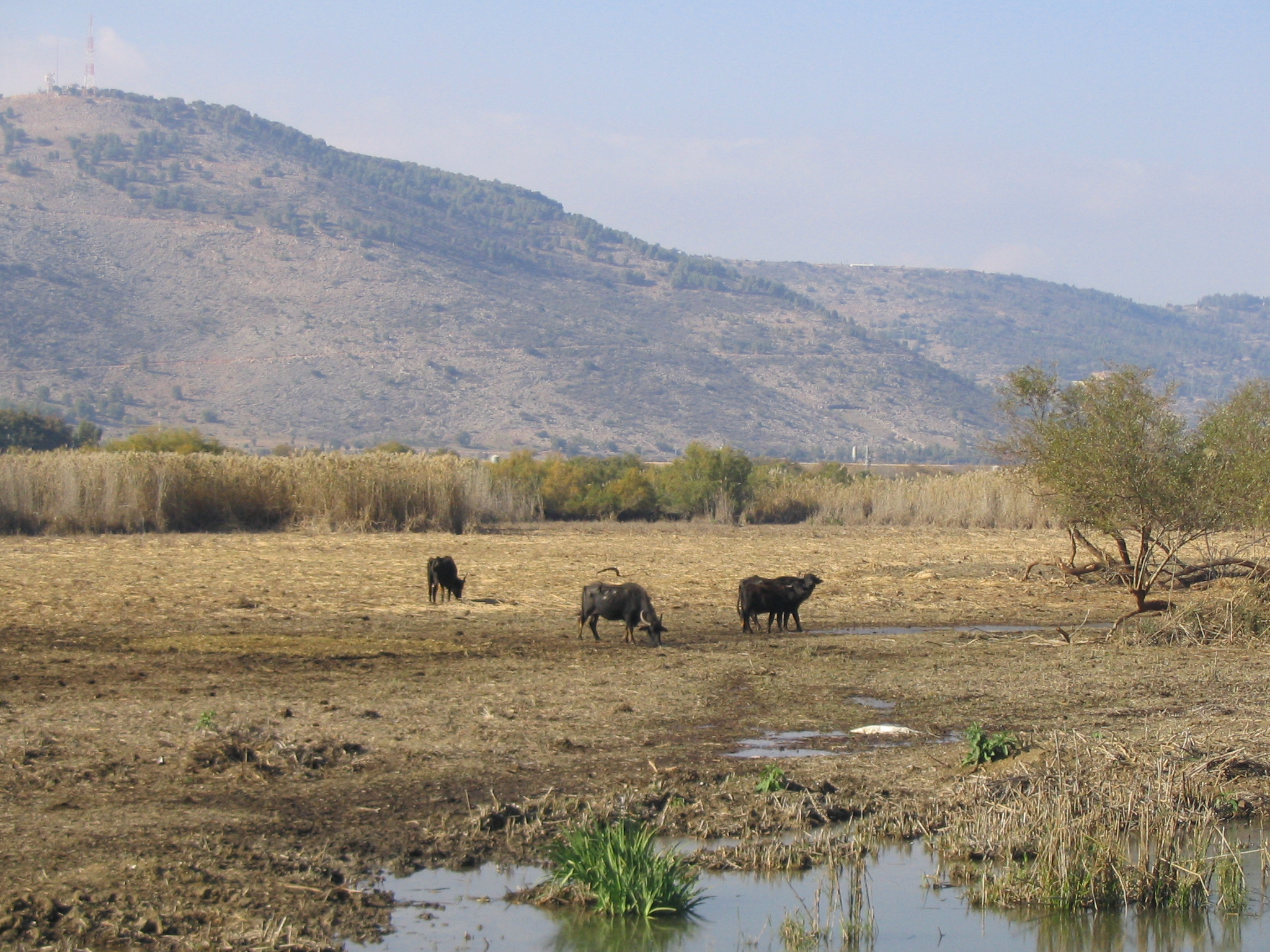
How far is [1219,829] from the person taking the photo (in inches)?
357

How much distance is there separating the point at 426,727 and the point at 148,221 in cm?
14100

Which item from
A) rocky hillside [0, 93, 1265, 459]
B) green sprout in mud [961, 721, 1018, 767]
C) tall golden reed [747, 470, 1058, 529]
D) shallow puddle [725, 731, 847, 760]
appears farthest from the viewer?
rocky hillside [0, 93, 1265, 459]

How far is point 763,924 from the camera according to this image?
7.74 m

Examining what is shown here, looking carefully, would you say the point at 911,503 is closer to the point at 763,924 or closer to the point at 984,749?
the point at 984,749

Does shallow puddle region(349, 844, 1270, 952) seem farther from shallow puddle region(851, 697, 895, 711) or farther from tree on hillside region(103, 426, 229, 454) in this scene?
tree on hillside region(103, 426, 229, 454)

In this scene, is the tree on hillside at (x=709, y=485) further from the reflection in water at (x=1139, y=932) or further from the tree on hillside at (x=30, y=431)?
the reflection in water at (x=1139, y=932)

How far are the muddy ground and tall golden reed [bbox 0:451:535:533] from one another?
10346 mm

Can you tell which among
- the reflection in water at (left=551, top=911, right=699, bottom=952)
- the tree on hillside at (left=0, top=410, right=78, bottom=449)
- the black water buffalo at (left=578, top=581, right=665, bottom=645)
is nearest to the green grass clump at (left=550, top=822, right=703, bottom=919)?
the reflection in water at (left=551, top=911, right=699, bottom=952)

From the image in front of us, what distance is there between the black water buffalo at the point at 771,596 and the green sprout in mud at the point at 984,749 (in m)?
7.88

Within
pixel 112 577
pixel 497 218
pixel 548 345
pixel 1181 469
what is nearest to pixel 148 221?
pixel 548 345

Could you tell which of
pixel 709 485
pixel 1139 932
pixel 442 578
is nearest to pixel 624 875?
pixel 1139 932

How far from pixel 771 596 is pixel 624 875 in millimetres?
10943

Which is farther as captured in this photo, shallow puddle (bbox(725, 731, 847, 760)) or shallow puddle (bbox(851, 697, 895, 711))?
shallow puddle (bbox(851, 697, 895, 711))

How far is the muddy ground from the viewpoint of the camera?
7.66 meters
